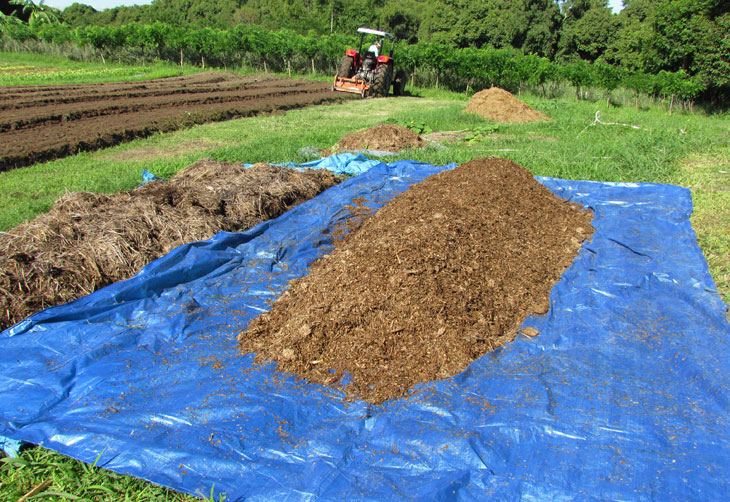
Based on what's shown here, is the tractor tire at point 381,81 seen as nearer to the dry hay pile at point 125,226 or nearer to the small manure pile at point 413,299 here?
the dry hay pile at point 125,226

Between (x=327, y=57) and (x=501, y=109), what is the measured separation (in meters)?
14.2

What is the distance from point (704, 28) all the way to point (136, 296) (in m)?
23.5

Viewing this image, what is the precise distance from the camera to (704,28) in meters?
19.0

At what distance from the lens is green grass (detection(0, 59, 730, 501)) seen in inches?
99.3

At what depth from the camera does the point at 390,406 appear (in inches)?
113

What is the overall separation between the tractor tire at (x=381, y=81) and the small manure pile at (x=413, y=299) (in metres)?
13.5

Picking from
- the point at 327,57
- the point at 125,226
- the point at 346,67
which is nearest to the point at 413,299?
the point at 125,226

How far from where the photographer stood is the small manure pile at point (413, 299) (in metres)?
3.24

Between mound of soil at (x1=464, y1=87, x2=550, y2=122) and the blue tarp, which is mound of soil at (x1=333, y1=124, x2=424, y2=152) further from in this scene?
the blue tarp

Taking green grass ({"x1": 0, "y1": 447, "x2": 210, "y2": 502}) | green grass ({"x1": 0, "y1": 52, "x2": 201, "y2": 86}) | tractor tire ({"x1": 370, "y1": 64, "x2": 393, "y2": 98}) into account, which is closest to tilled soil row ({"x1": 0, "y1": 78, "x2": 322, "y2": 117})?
tractor tire ({"x1": 370, "y1": 64, "x2": 393, "y2": 98})

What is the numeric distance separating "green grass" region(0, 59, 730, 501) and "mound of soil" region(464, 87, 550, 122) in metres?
0.72

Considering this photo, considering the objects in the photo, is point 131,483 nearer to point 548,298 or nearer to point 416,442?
point 416,442

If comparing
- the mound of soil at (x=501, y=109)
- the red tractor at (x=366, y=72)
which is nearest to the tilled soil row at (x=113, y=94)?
the red tractor at (x=366, y=72)

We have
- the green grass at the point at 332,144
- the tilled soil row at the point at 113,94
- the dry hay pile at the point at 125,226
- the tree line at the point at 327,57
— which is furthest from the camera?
the tree line at the point at 327,57
